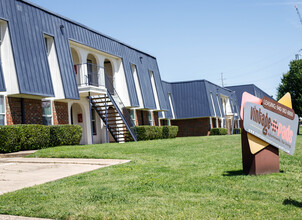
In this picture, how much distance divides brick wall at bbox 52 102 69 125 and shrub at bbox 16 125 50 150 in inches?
98.8

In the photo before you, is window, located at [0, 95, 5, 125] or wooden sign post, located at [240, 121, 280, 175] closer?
wooden sign post, located at [240, 121, 280, 175]

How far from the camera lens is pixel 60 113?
62.2ft

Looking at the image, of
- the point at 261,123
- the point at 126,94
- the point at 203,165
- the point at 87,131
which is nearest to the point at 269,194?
the point at 261,123

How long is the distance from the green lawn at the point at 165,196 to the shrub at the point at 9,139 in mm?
6479

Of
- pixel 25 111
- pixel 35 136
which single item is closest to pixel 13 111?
pixel 25 111

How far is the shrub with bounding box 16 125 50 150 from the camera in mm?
14562

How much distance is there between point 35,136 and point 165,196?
10.5m

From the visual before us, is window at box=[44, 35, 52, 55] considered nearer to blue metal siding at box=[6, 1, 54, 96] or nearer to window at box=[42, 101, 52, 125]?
blue metal siding at box=[6, 1, 54, 96]

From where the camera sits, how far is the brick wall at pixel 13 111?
1544 cm

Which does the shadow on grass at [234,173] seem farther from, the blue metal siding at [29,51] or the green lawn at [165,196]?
the blue metal siding at [29,51]

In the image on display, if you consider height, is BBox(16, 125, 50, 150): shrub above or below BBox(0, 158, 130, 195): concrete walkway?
above

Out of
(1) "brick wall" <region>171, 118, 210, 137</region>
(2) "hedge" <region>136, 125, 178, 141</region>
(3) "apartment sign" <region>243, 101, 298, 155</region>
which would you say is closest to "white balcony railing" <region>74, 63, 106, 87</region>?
(2) "hedge" <region>136, 125, 178, 141</region>

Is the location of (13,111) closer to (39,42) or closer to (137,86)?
(39,42)

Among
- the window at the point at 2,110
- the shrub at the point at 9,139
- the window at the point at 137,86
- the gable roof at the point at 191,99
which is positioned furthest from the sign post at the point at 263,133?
the gable roof at the point at 191,99
